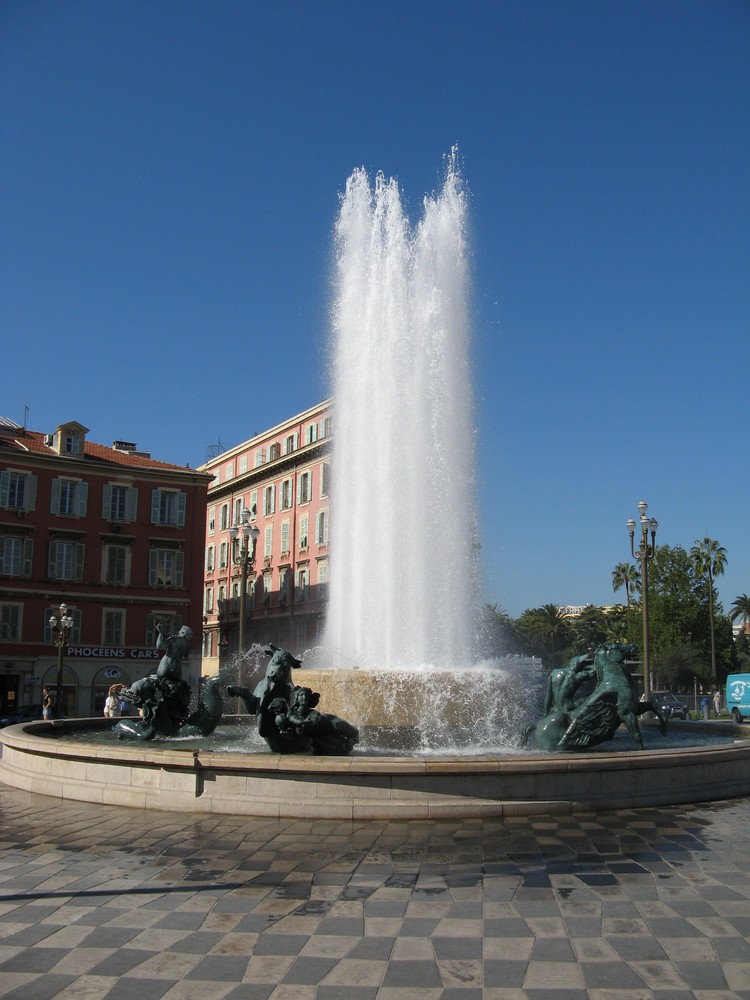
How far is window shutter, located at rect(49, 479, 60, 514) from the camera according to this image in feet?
150

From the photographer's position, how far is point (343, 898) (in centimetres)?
643

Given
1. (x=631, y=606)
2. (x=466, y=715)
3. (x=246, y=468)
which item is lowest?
(x=466, y=715)

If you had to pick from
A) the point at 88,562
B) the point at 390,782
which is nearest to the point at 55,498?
the point at 88,562

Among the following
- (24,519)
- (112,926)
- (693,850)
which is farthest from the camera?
(24,519)

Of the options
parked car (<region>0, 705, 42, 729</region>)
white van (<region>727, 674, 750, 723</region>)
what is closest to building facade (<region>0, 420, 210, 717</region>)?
parked car (<region>0, 705, 42, 729</region>)

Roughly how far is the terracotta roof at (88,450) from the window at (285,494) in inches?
303

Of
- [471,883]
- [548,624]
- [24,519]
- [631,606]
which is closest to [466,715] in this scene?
[471,883]

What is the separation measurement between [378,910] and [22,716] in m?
30.7

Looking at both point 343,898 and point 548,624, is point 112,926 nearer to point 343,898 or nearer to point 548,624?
point 343,898

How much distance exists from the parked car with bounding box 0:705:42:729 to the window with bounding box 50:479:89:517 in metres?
14.0

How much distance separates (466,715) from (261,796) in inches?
165

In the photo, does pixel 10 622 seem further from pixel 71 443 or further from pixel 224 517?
pixel 224 517

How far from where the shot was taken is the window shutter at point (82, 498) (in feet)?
152

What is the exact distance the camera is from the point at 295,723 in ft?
35.9
